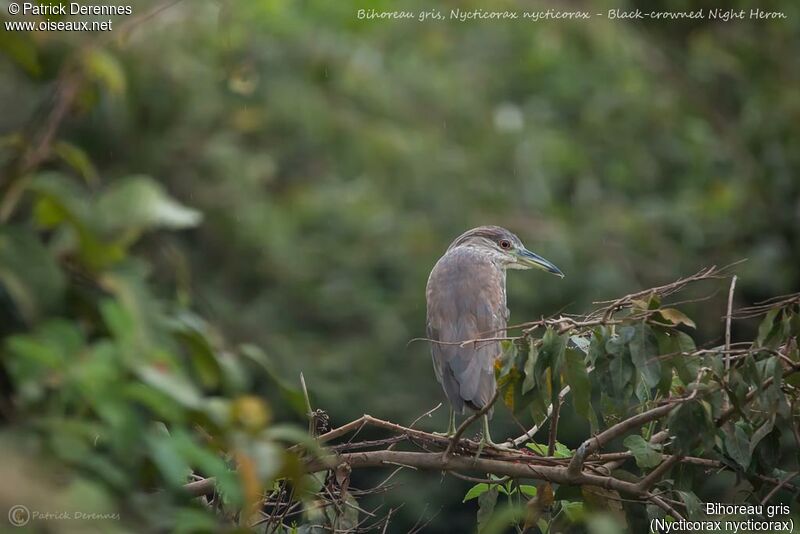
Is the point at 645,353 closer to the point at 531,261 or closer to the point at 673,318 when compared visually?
the point at 673,318

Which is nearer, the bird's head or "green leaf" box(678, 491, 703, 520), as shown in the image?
"green leaf" box(678, 491, 703, 520)

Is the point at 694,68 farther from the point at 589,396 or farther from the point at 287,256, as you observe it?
the point at 589,396

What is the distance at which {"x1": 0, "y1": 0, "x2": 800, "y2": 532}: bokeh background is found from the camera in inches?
309

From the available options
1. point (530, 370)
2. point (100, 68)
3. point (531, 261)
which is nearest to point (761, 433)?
point (530, 370)

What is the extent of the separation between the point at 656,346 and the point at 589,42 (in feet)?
26.0

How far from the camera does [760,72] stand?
1084cm

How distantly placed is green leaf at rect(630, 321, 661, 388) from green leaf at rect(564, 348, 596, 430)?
5.7 inches

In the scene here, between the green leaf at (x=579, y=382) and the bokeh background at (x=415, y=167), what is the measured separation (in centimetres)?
372

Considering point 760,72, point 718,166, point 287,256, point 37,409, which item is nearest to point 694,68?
point 760,72

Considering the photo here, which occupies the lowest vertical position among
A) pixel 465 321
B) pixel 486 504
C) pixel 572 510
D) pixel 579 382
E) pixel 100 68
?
pixel 486 504

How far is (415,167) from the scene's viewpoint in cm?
901

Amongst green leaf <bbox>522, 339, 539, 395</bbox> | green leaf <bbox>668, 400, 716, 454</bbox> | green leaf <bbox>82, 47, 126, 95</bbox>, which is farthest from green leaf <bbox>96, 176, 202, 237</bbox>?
green leaf <bbox>668, 400, 716, 454</bbox>

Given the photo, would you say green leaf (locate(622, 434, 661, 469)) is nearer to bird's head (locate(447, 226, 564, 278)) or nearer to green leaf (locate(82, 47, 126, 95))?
green leaf (locate(82, 47, 126, 95))

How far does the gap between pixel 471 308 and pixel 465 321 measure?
85 millimetres
